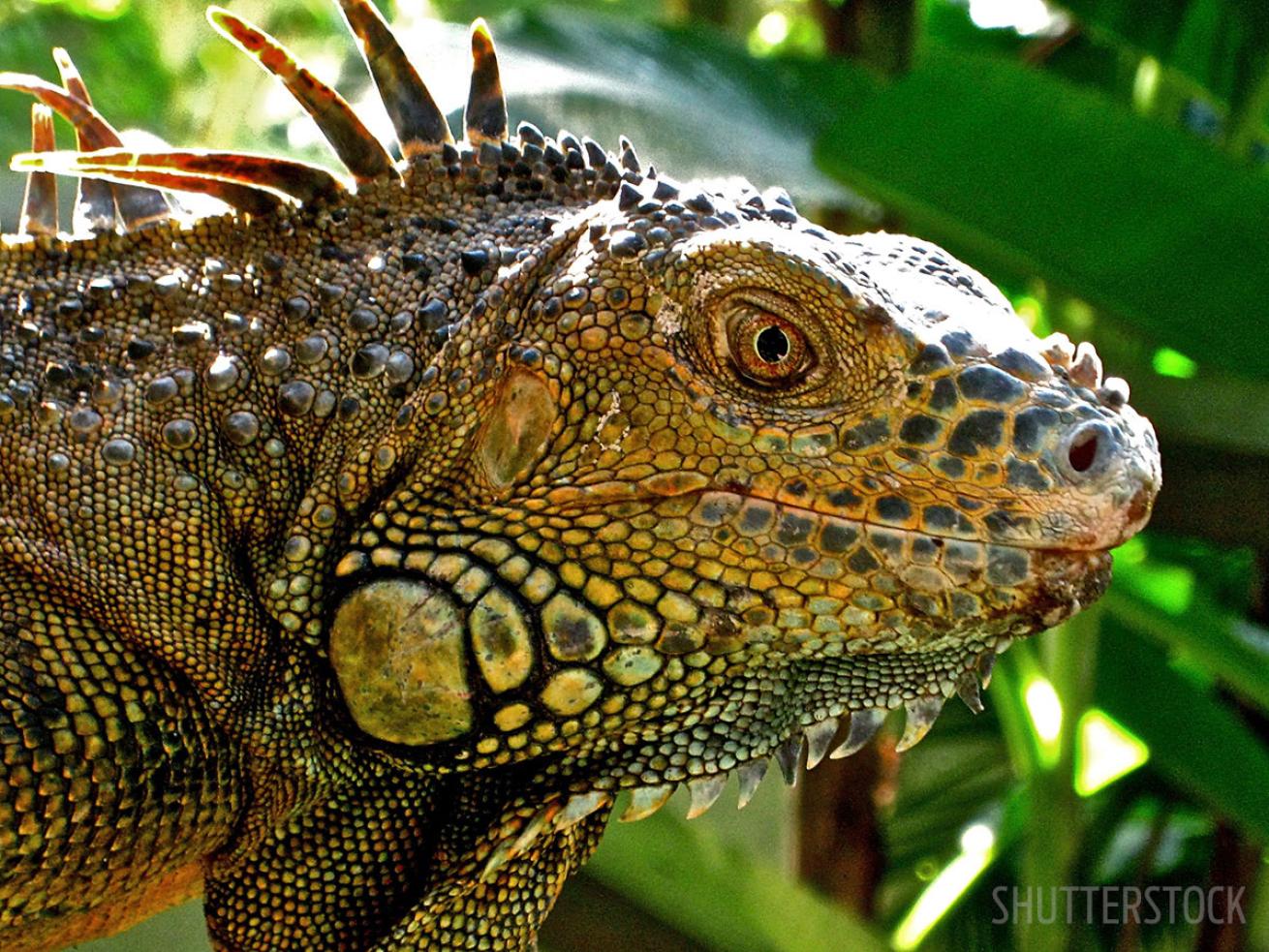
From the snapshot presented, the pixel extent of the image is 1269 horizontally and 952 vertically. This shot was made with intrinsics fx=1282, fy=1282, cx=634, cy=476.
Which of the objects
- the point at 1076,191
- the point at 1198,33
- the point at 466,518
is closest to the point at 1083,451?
the point at 466,518

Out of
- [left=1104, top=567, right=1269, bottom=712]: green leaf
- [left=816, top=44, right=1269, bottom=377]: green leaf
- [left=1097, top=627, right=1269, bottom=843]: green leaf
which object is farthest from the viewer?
[left=1097, top=627, right=1269, bottom=843]: green leaf

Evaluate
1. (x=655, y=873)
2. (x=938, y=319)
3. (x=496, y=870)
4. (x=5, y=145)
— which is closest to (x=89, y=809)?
(x=496, y=870)

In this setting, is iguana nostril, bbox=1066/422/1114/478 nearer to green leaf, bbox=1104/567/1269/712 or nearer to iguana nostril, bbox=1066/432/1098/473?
iguana nostril, bbox=1066/432/1098/473

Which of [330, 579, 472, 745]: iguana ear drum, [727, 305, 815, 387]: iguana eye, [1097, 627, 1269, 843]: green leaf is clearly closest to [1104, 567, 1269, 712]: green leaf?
[1097, 627, 1269, 843]: green leaf

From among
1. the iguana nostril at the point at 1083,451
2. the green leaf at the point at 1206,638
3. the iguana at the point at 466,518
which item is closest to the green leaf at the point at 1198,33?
the green leaf at the point at 1206,638

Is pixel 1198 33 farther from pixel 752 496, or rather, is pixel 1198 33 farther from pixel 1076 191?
pixel 752 496

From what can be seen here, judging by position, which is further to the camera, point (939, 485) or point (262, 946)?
point (262, 946)

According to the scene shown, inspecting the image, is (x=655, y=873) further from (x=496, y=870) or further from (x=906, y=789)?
(x=906, y=789)
